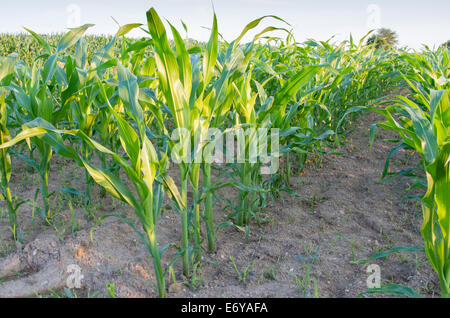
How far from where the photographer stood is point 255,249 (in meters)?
1.74

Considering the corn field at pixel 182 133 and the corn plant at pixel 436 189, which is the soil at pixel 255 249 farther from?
the corn plant at pixel 436 189

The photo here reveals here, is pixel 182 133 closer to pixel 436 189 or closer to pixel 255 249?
pixel 255 249

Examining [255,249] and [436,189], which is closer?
[436,189]

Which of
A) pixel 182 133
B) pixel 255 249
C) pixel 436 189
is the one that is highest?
pixel 182 133

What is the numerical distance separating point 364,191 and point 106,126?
1.76 m

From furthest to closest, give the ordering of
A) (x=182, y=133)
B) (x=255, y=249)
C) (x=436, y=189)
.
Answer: (x=255, y=249) → (x=182, y=133) → (x=436, y=189)

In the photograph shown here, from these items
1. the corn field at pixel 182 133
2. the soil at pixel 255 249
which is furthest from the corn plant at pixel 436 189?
the soil at pixel 255 249

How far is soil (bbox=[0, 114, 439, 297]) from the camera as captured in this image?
1.47 m

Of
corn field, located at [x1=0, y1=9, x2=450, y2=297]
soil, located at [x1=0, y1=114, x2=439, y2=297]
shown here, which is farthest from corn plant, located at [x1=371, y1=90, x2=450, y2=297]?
soil, located at [x1=0, y1=114, x2=439, y2=297]

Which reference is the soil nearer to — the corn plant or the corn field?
the corn field

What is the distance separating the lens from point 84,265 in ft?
5.16

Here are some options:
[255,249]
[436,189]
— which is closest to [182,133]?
[255,249]

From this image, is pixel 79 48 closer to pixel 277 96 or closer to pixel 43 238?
pixel 43 238
